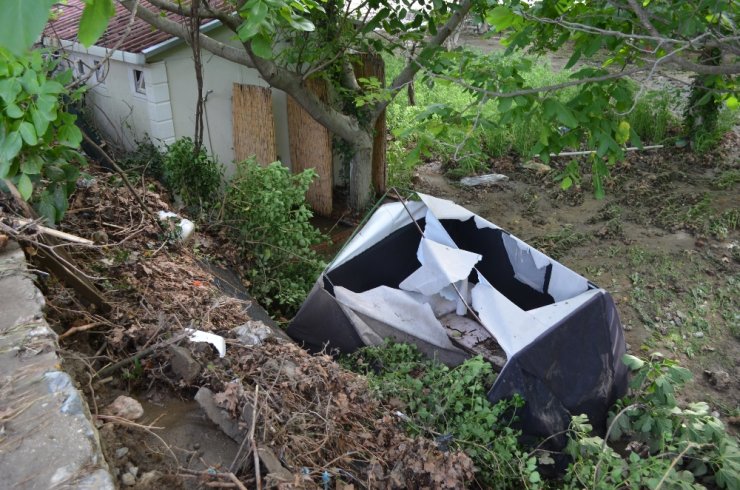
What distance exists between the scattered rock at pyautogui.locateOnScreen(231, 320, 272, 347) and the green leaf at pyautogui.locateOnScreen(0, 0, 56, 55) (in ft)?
7.00

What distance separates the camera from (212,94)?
654 cm

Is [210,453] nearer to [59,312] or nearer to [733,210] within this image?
[59,312]

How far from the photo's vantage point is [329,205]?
7.42 m

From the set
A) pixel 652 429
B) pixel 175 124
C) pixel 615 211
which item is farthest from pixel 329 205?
pixel 652 429

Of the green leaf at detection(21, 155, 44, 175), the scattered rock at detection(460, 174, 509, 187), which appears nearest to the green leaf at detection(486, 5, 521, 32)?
the green leaf at detection(21, 155, 44, 175)

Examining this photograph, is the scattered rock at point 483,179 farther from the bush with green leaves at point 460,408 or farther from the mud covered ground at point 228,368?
the bush with green leaves at point 460,408

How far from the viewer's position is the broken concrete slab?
1.33 metres

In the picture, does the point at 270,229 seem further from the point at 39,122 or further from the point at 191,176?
the point at 39,122

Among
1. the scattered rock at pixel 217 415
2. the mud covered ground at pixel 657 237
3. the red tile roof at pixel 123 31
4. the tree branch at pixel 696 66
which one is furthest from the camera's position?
the red tile roof at pixel 123 31

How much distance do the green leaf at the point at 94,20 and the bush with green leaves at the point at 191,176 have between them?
430 centimetres

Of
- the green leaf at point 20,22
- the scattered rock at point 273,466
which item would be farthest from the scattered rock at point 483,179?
the green leaf at point 20,22

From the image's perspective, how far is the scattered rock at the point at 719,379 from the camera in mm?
4344

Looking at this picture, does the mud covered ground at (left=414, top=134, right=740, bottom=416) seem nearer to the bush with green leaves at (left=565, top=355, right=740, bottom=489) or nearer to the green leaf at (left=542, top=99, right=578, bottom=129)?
the bush with green leaves at (left=565, top=355, right=740, bottom=489)

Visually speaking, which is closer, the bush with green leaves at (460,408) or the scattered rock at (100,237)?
the bush with green leaves at (460,408)
